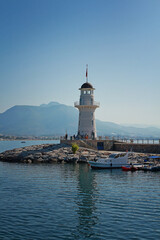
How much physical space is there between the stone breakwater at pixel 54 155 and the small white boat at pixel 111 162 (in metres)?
3.20

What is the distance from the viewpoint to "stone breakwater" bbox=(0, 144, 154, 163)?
5047cm

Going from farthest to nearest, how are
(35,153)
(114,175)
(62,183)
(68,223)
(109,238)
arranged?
(35,153) < (114,175) < (62,183) < (68,223) < (109,238)

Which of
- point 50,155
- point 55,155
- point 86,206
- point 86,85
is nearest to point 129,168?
point 55,155

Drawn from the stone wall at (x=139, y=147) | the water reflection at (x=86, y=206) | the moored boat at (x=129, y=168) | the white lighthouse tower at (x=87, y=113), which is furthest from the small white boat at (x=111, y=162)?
the white lighthouse tower at (x=87, y=113)

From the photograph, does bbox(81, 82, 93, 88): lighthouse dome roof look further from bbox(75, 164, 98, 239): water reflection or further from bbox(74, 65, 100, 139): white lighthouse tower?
bbox(75, 164, 98, 239): water reflection

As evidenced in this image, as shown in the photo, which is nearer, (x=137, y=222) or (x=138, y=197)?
(x=137, y=222)

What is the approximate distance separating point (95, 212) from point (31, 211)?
449 centimetres

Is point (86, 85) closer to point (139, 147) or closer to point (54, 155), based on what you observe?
point (139, 147)

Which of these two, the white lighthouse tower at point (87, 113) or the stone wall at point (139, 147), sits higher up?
the white lighthouse tower at point (87, 113)

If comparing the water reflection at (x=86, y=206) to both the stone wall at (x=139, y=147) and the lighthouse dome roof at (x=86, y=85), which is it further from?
the lighthouse dome roof at (x=86, y=85)

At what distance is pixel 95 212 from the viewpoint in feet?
68.1

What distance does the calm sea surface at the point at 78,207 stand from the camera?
16.9 meters

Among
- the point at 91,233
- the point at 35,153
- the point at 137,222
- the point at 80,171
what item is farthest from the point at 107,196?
the point at 35,153

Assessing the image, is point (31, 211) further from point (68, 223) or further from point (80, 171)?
point (80, 171)
